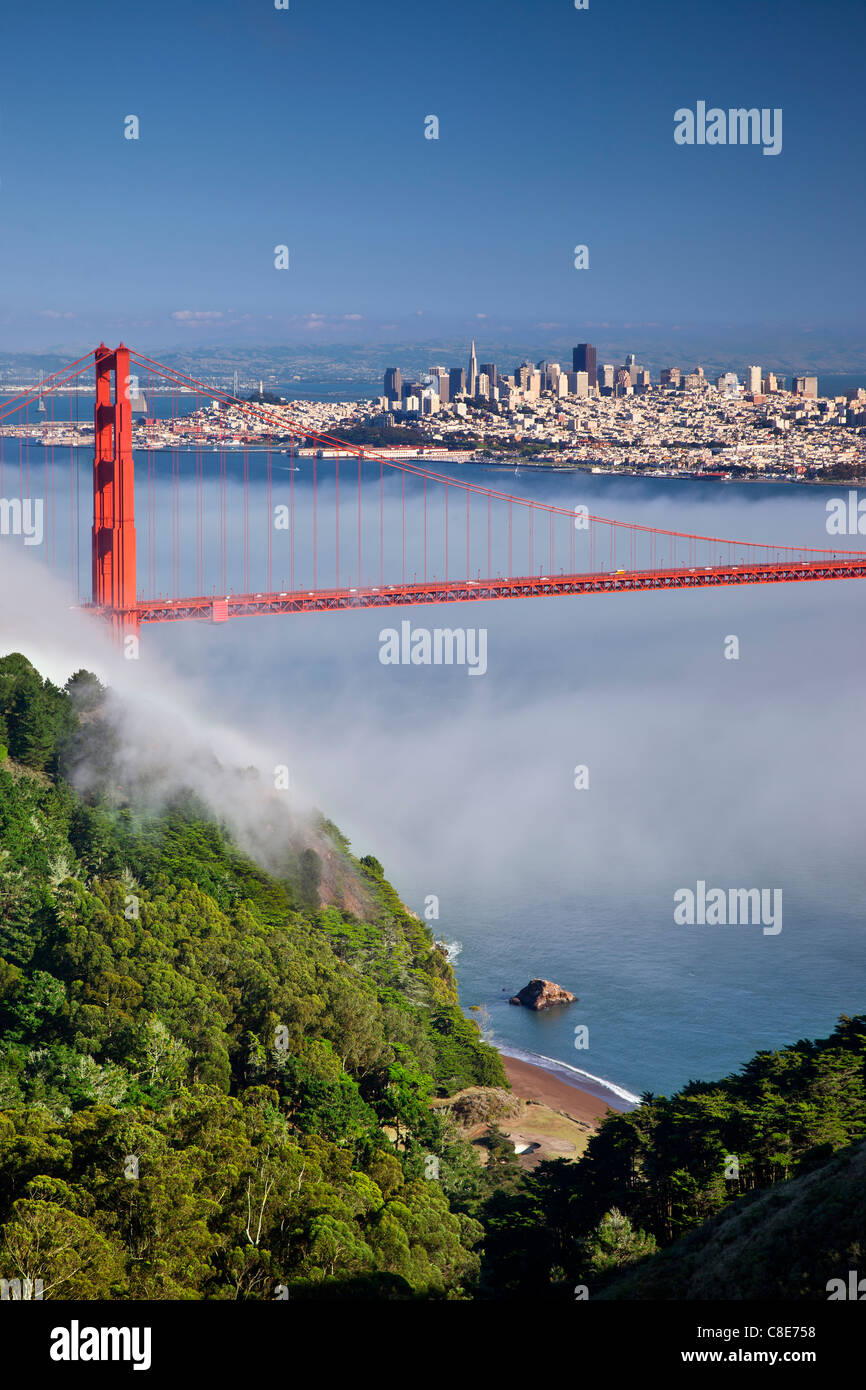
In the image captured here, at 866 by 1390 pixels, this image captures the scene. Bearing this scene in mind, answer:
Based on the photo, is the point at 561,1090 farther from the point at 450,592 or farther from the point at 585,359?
the point at 585,359

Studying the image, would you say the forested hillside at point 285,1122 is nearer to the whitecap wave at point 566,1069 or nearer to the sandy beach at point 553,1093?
the sandy beach at point 553,1093

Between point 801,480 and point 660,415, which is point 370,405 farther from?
point 801,480

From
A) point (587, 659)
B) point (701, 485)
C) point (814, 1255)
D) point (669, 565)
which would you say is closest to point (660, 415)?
point (701, 485)

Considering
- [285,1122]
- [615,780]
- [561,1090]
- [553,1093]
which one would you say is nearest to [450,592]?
→ [615,780]

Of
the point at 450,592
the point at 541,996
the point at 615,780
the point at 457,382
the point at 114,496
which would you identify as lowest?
the point at 541,996

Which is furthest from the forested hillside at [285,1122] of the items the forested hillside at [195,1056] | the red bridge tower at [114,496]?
the red bridge tower at [114,496]

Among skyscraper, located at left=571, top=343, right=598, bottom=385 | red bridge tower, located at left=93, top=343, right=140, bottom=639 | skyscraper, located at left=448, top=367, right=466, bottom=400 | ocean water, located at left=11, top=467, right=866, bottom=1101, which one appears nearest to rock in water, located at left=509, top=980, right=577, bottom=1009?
ocean water, located at left=11, top=467, right=866, bottom=1101
